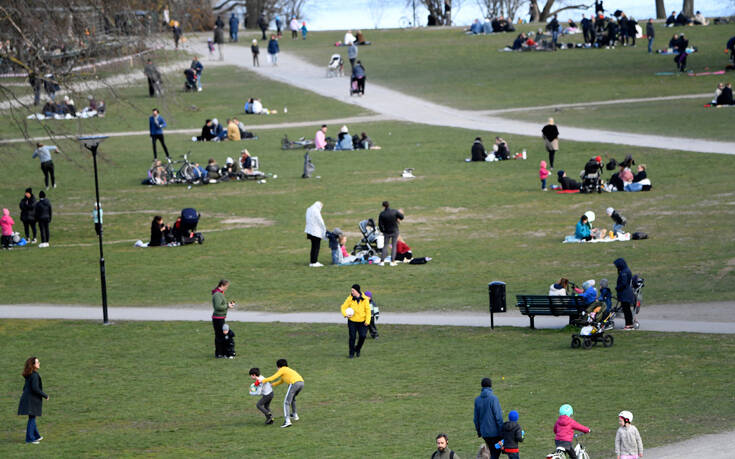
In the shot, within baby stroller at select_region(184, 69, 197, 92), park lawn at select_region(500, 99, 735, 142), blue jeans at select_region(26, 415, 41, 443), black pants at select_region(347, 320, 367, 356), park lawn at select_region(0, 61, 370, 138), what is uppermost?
baby stroller at select_region(184, 69, 197, 92)

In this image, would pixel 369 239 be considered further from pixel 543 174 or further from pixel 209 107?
pixel 209 107

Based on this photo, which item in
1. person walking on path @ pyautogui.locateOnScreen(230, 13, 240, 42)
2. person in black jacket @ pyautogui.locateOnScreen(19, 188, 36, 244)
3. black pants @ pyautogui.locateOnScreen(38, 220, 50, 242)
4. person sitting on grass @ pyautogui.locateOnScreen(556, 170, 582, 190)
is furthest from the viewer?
person walking on path @ pyautogui.locateOnScreen(230, 13, 240, 42)

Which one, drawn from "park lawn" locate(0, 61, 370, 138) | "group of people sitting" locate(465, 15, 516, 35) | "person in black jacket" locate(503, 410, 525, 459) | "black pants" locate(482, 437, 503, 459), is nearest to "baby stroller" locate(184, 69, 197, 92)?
"park lawn" locate(0, 61, 370, 138)

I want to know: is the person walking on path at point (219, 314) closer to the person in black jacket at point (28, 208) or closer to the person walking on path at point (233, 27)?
the person in black jacket at point (28, 208)

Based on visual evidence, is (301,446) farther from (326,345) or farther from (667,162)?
(667,162)

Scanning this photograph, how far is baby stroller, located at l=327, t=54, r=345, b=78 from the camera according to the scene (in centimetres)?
7256

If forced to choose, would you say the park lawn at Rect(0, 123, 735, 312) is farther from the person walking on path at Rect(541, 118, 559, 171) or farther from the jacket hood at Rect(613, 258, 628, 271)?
the jacket hood at Rect(613, 258, 628, 271)

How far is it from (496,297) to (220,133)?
33.5 m

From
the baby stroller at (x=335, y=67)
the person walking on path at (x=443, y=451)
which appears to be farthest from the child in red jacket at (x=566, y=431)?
the baby stroller at (x=335, y=67)

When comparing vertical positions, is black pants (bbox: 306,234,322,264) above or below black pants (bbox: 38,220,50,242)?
below

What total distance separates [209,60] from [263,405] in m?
67.3

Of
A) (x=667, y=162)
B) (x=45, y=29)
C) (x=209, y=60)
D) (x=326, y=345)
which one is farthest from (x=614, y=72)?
(x=326, y=345)

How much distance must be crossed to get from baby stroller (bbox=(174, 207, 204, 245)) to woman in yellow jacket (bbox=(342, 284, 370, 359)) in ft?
44.9

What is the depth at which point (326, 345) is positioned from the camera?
2150 cm
